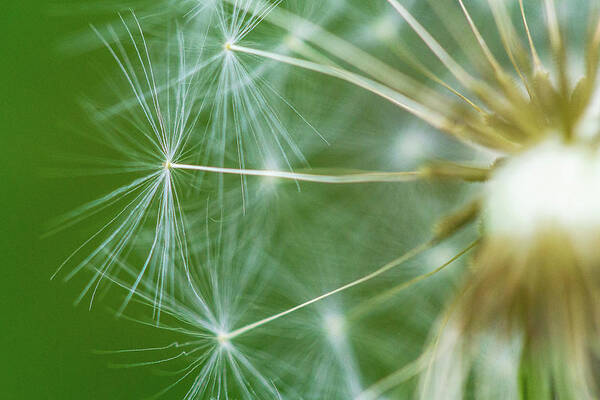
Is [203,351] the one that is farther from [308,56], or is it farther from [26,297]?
[26,297]

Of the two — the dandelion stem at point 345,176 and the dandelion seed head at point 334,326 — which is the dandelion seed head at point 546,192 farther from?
the dandelion seed head at point 334,326

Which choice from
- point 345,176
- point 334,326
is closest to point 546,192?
point 345,176

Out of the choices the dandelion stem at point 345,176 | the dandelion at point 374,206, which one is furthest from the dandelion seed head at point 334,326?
the dandelion stem at point 345,176

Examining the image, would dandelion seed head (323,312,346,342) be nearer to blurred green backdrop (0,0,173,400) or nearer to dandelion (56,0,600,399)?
dandelion (56,0,600,399)

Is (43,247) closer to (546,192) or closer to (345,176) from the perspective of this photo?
(345,176)

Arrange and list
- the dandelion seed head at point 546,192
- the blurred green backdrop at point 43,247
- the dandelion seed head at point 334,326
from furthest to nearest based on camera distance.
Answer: the blurred green backdrop at point 43,247 < the dandelion seed head at point 334,326 < the dandelion seed head at point 546,192

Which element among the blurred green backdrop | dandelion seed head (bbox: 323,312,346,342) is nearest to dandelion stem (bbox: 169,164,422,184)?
dandelion seed head (bbox: 323,312,346,342)

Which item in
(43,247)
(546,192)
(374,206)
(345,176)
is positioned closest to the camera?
(546,192)

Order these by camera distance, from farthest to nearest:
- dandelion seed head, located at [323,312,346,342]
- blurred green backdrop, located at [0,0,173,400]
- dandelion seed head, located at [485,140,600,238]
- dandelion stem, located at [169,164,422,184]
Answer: blurred green backdrop, located at [0,0,173,400] < dandelion seed head, located at [323,312,346,342] < dandelion stem, located at [169,164,422,184] < dandelion seed head, located at [485,140,600,238]
